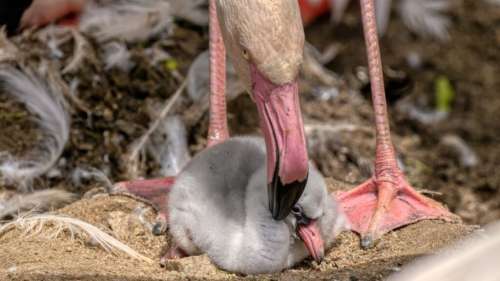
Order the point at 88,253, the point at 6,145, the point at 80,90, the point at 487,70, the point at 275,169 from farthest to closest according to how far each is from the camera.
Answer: the point at 487,70, the point at 80,90, the point at 6,145, the point at 88,253, the point at 275,169

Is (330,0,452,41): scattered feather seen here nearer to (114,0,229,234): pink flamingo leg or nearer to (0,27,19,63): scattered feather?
(0,27,19,63): scattered feather

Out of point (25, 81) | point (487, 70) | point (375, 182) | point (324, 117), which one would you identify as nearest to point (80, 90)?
point (25, 81)

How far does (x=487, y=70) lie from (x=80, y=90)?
2.44m

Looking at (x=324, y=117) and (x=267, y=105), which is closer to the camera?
(x=267, y=105)

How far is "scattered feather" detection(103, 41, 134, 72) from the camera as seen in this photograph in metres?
5.55

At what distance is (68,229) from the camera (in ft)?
13.4

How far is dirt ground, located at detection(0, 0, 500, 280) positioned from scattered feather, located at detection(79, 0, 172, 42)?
0.07 meters

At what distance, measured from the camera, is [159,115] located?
5.36m

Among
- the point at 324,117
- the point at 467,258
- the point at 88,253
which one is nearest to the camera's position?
the point at 467,258

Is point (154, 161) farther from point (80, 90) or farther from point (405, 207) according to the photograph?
point (405, 207)

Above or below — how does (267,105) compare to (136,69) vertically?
above

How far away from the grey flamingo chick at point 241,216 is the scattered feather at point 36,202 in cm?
78

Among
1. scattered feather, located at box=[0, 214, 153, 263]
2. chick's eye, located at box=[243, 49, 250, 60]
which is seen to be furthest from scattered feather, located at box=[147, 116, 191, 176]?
chick's eye, located at box=[243, 49, 250, 60]

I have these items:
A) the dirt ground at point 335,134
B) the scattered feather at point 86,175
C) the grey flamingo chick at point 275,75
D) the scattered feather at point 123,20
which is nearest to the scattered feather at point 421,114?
the dirt ground at point 335,134
